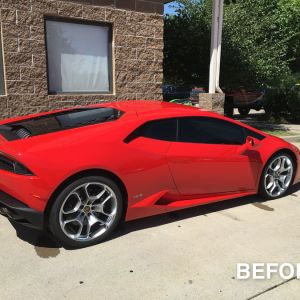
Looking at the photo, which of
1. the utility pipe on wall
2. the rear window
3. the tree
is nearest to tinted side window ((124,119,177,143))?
the rear window

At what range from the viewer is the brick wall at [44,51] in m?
7.13

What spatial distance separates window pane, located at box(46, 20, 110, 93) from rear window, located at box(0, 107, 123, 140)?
3459mm

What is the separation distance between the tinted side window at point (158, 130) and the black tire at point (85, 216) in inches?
19.4

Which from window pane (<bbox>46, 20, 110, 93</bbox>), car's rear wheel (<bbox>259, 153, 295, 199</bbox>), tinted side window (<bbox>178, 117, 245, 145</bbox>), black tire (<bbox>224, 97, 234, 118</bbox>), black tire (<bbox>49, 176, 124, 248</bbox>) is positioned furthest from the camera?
black tire (<bbox>224, 97, 234, 118</bbox>)

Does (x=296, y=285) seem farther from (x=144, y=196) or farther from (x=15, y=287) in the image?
(x=15, y=287)

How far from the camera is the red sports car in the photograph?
3.45 metres

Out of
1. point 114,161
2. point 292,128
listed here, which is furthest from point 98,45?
point 292,128

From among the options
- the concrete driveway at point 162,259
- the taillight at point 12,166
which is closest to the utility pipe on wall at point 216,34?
the concrete driveway at point 162,259

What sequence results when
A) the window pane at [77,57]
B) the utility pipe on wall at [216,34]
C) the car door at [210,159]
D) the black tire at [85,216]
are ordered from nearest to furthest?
1. the black tire at [85,216]
2. the car door at [210,159]
3. the window pane at [77,57]
4. the utility pipe on wall at [216,34]

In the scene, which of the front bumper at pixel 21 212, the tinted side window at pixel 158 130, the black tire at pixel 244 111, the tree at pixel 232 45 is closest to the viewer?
the front bumper at pixel 21 212

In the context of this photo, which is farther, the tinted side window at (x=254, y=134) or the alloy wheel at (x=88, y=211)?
the tinted side window at (x=254, y=134)

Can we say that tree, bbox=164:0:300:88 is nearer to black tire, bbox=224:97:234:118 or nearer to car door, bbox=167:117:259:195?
black tire, bbox=224:97:234:118

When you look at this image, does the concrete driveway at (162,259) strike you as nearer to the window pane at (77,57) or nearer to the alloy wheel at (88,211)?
the alloy wheel at (88,211)

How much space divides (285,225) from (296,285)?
1338 mm
